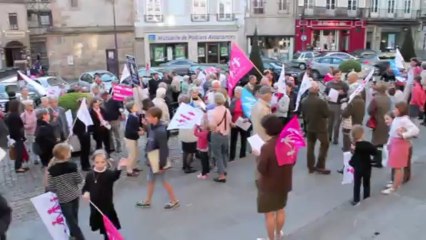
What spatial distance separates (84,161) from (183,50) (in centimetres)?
3036

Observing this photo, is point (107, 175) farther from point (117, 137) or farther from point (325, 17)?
point (325, 17)

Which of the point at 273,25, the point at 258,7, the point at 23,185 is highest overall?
the point at 258,7

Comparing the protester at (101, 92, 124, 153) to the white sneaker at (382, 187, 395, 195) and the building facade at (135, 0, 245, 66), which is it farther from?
the building facade at (135, 0, 245, 66)

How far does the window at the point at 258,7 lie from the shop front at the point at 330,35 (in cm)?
361

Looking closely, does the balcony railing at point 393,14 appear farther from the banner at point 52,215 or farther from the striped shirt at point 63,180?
the banner at point 52,215

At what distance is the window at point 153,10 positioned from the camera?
3762 centimetres

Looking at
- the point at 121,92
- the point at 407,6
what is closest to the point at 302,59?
the point at 121,92

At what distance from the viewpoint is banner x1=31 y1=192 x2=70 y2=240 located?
5.67m

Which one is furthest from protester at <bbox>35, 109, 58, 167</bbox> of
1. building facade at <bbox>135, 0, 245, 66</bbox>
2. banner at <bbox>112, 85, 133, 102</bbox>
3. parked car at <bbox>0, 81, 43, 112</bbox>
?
building facade at <bbox>135, 0, 245, 66</bbox>

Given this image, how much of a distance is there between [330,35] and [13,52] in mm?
27714

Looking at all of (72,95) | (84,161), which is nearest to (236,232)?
(84,161)

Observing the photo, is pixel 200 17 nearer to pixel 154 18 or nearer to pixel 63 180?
pixel 154 18

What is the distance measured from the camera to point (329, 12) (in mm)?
43250

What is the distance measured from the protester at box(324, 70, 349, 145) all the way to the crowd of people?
0.07ft
